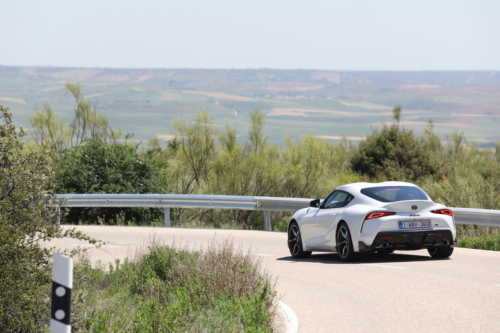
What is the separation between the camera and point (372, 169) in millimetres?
36375

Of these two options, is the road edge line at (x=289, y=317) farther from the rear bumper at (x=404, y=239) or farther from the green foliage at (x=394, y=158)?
the green foliage at (x=394, y=158)

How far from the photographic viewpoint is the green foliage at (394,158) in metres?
35.0

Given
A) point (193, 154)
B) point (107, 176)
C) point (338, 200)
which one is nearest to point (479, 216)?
point (338, 200)

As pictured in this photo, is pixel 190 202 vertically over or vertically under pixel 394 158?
under

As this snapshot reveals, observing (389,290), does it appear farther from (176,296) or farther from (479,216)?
(479,216)

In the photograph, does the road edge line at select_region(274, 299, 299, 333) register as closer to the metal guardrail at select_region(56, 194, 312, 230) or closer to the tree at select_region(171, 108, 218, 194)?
the metal guardrail at select_region(56, 194, 312, 230)

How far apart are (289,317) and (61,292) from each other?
402 centimetres

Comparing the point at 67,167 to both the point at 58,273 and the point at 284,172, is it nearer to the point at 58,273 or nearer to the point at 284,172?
the point at 284,172

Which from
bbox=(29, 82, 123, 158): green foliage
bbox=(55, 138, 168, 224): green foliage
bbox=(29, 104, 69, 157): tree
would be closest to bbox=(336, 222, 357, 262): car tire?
bbox=(55, 138, 168, 224): green foliage

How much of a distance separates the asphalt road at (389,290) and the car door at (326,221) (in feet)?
1.27

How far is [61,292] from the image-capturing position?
17.3 feet

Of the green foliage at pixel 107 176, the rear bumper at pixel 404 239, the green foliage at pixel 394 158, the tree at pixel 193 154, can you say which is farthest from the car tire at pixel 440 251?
the tree at pixel 193 154

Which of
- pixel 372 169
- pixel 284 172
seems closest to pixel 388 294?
pixel 284 172

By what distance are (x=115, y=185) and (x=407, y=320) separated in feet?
55.2
